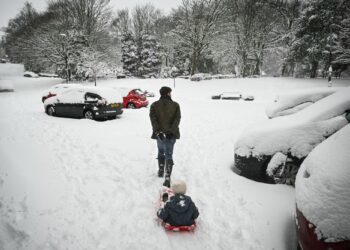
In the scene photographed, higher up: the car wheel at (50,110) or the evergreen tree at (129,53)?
the evergreen tree at (129,53)

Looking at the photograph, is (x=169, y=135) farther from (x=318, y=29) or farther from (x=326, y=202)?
(x=318, y=29)

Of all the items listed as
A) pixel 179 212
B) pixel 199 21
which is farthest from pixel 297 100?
pixel 199 21

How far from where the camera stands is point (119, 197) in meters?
4.42

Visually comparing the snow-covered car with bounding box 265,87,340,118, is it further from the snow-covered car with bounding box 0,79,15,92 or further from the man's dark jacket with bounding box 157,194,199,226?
the snow-covered car with bounding box 0,79,15,92

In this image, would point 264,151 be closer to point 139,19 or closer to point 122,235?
point 122,235

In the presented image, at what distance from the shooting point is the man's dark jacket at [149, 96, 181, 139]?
4.63 metres

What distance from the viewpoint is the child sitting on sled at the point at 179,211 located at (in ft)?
11.2

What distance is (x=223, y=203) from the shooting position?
14.2ft

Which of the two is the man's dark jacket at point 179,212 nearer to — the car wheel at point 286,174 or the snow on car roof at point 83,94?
the car wheel at point 286,174

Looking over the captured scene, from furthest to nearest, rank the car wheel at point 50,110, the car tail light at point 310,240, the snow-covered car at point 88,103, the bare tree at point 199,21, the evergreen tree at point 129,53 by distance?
the evergreen tree at point 129,53
the bare tree at point 199,21
the car wheel at point 50,110
the snow-covered car at point 88,103
the car tail light at point 310,240

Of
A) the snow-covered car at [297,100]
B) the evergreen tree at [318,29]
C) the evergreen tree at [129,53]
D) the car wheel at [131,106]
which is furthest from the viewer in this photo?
the evergreen tree at [129,53]

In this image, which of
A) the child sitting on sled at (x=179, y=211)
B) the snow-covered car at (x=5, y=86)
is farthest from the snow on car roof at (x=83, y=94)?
the snow-covered car at (x=5, y=86)

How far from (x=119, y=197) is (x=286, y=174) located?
10.4ft

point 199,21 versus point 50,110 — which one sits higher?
point 199,21
